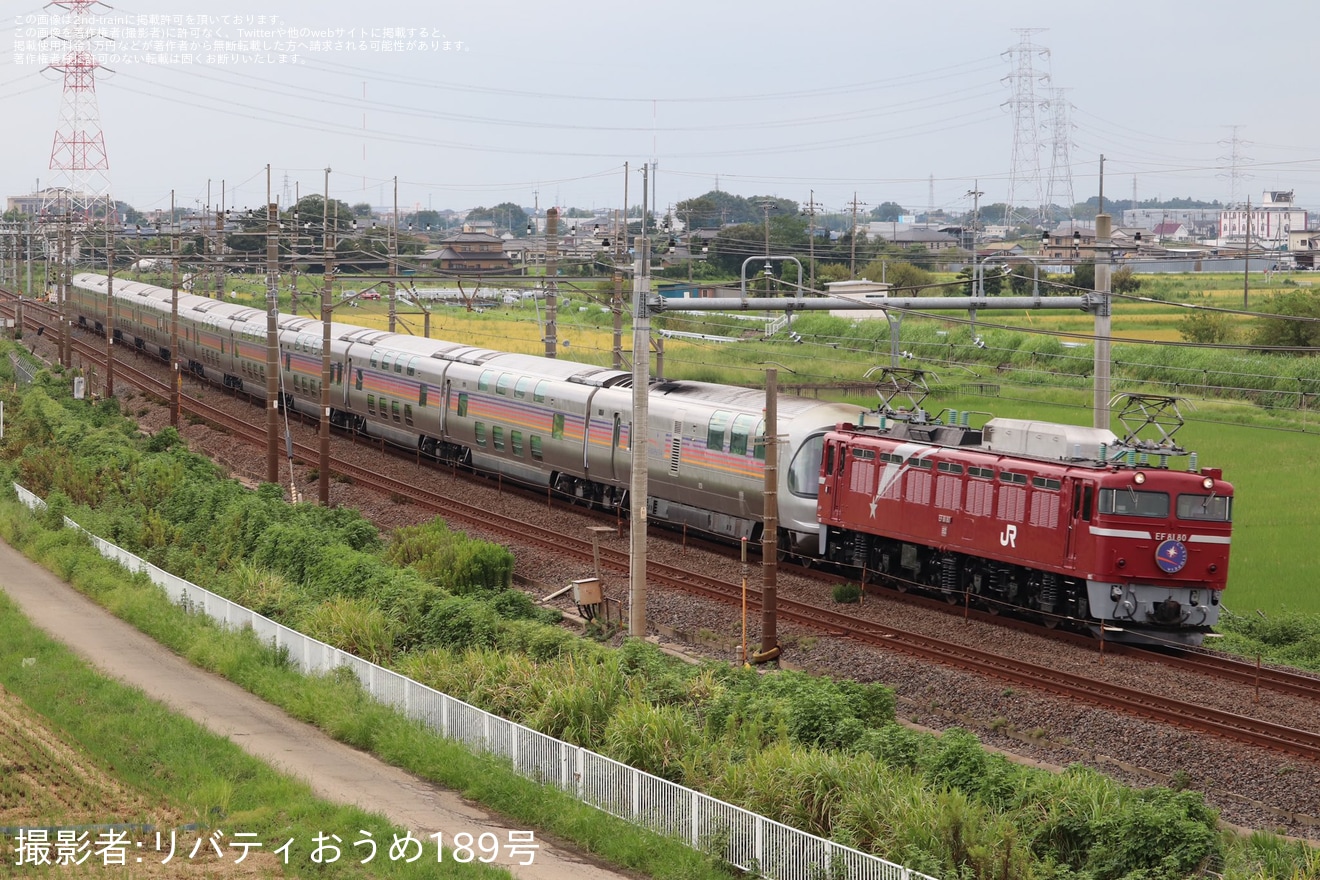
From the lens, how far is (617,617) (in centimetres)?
2834

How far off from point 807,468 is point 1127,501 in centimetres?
813

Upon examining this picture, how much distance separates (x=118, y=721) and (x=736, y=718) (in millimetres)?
8881

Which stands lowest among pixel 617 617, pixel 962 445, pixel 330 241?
pixel 617 617

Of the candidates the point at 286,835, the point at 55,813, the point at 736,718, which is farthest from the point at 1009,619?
the point at 55,813

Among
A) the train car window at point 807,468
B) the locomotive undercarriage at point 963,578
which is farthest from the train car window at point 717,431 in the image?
the locomotive undercarriage at point 963,578

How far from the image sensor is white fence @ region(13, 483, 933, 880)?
Result: 13562mm

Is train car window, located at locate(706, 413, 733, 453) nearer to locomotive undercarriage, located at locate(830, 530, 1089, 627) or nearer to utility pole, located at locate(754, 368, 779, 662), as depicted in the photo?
locomotive undercarriage, located at locate(830, 530, 1089, 627)

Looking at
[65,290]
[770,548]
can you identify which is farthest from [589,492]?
[65,290]

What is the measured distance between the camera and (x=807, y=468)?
30.7 m

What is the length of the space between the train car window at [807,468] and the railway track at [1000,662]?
8.83 ft

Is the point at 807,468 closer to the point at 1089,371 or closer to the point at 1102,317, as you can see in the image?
the point at 1102,317

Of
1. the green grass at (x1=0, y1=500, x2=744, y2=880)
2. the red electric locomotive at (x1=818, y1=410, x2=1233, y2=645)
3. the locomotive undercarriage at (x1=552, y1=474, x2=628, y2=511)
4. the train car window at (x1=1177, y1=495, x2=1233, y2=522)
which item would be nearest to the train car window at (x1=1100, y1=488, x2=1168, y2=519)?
the red electric locomotive at (x1=818, y1=410, x2=1233, y2=645)

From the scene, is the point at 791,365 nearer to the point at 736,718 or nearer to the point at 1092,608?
the point at 1092,608

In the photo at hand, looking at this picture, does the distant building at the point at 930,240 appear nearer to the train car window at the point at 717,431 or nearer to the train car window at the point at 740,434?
the train car window at the point at 717,431
